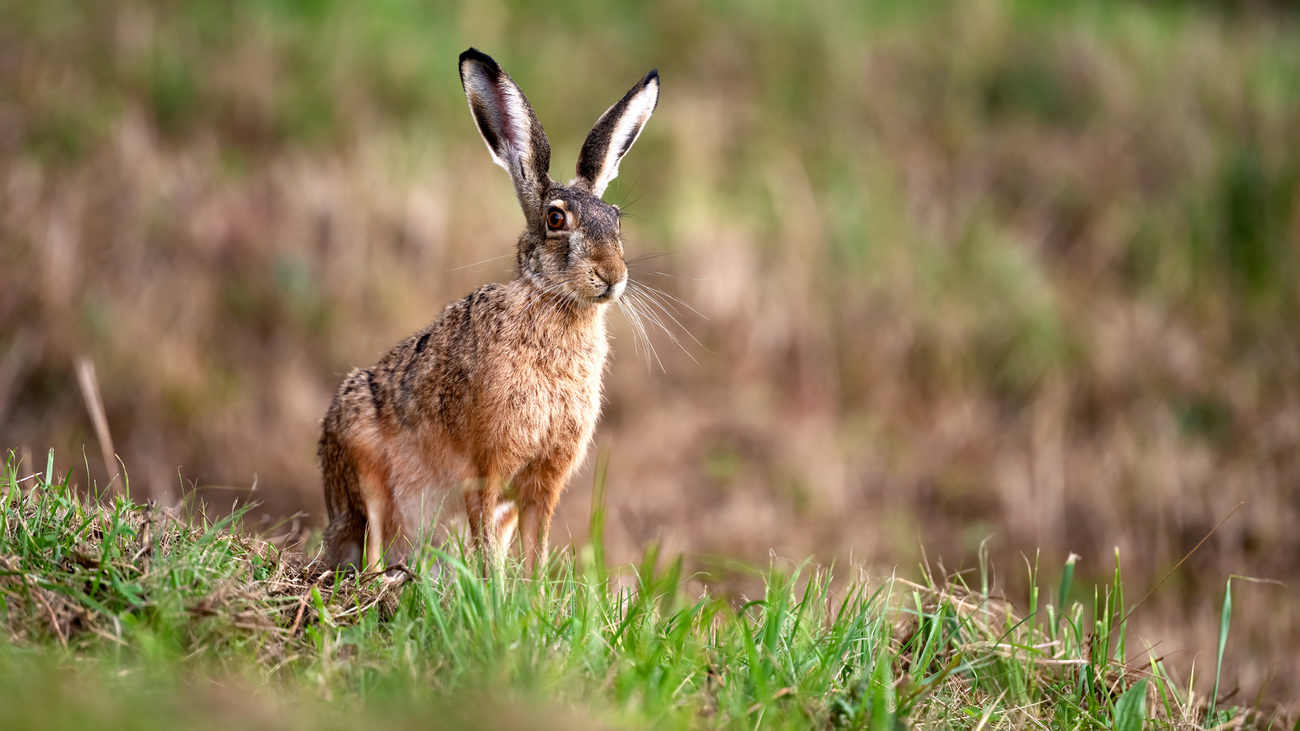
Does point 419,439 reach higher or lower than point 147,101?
lower

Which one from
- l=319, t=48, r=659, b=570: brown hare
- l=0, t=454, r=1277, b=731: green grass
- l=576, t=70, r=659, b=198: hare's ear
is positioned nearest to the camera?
l=0, t=454, r=1277, b=731: green grass

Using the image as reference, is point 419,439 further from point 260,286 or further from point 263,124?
point 263,124

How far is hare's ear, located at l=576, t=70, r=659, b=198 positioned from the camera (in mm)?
4293

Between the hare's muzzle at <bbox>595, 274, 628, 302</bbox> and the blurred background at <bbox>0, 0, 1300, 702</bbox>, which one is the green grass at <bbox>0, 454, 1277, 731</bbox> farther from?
the blurred background at <bbox>0, 0, 1300, 702</bbox>

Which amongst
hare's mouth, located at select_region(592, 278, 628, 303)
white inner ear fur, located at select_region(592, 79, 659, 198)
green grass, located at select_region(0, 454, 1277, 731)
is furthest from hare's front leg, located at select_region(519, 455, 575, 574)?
white inner ear fur, located at select_region(592, 79, 659, 198)

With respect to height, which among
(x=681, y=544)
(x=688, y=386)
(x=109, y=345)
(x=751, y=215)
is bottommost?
(x=681, y=544)

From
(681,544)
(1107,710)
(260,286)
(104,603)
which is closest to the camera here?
(104,603)

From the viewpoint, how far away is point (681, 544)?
26.2ft

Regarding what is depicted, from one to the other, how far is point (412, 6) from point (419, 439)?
8.27 meters

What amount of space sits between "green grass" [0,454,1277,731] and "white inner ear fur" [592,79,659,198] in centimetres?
150

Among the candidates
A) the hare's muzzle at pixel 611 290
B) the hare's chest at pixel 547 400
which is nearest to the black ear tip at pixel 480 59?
the hare's muzzle at pixel 611 290

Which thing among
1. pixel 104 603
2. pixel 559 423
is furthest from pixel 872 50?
pixel 104 603

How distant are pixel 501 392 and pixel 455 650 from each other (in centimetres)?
124

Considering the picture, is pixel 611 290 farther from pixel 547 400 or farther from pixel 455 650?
pixel 455 650
